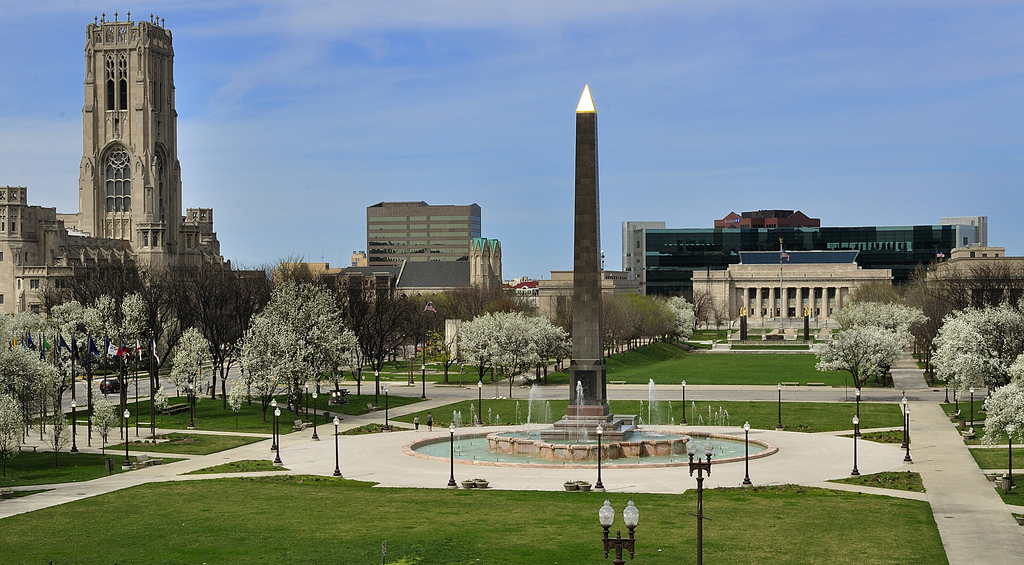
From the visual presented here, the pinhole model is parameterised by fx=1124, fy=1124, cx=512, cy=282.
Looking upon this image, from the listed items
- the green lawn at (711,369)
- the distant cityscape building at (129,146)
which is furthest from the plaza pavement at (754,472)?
the distant cityscape building at (129,146)

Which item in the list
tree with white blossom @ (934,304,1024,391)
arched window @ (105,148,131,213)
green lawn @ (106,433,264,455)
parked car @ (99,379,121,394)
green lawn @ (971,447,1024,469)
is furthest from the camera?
arched window @ (105,148,131,213)

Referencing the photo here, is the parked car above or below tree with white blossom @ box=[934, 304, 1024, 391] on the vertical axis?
below

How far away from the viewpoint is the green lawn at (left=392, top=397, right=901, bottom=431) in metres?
58.1

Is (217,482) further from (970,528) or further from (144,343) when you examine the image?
(144,343)

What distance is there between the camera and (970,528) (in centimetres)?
3127

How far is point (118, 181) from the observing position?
160 meters

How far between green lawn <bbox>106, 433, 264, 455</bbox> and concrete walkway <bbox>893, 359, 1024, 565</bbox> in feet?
98.5

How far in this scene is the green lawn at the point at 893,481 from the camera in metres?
38.4

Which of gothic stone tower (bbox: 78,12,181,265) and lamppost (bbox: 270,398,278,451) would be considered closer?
lamppost (bbox: 270,398,278,451)

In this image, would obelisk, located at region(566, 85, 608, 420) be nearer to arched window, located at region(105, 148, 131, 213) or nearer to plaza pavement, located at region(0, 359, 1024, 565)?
plaza pavement, located at region(0, 359, 1024, 565)

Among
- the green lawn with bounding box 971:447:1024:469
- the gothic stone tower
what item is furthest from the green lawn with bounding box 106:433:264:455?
the gothic stone tower

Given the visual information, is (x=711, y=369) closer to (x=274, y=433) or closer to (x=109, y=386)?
(x=109, y=386)

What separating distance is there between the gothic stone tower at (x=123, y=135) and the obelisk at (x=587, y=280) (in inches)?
4694

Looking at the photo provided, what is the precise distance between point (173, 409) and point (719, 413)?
31992 millimetres
